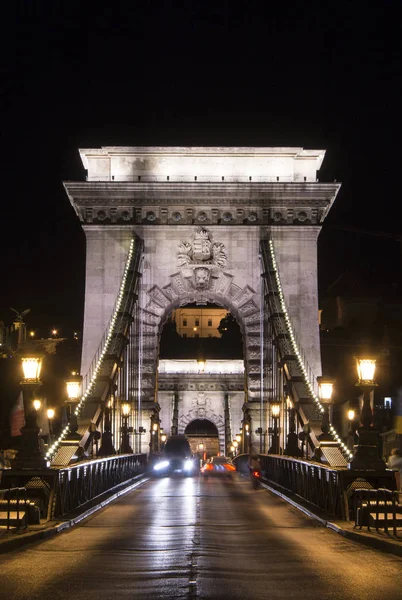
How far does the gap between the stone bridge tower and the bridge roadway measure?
2408cm

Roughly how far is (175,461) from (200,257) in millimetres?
10332

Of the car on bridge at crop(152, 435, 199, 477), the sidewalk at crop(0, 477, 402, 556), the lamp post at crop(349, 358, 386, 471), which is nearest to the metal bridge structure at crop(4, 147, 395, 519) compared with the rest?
the car on bridge at crop(152, 435, 199, 477)

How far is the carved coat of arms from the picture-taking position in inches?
1770

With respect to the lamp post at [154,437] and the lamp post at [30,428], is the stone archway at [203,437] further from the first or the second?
the lamp post at [30,428]

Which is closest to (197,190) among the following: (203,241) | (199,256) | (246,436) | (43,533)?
(203,241)

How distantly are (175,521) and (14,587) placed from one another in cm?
894

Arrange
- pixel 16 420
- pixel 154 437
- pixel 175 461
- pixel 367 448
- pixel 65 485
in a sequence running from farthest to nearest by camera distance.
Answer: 1. pixel 16 420
2. pixel 154 437
3. pixel 175 461
4. pixel 65 485
5. pixel 367 448

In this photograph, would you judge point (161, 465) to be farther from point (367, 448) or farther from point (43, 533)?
point (43, 533)

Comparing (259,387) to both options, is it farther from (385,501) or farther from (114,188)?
(385,501)

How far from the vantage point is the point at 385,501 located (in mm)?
16812

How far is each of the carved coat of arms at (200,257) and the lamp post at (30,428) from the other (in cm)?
2556

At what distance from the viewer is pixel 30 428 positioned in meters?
19.0

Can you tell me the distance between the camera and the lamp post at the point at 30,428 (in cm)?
1902

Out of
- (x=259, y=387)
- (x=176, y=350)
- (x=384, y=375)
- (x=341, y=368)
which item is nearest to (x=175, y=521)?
(x=259, y=387)
